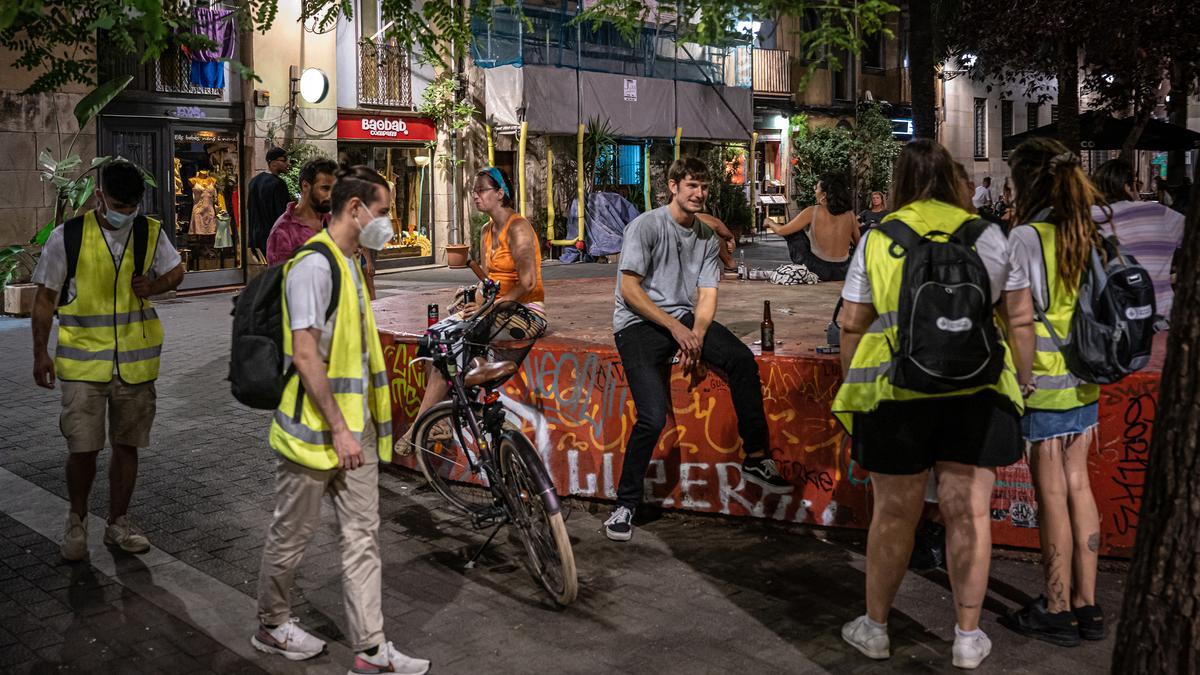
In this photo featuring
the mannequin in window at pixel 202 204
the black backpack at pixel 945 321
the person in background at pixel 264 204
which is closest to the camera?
the black backpack at pixel 945 321

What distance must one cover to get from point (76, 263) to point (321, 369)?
6.71 ft

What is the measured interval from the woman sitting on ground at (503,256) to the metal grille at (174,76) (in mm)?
15347

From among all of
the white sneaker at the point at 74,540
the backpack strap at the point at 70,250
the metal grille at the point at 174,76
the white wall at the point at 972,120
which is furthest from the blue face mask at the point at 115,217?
the white wall at the point at 972,120

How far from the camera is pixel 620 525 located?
5996 millimetres

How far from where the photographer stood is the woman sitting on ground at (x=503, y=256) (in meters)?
6.57

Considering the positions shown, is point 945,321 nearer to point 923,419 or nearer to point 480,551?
point 923,419

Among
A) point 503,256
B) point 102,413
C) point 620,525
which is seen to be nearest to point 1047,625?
point 620,525

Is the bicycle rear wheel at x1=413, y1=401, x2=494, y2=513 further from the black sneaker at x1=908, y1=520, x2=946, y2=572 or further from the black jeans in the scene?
the black sneaker at x1=908, y1=520, x2=946, y2=572

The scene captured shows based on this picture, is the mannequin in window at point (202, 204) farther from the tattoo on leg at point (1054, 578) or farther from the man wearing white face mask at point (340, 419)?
the tattoo on leg at point (1054, 578)

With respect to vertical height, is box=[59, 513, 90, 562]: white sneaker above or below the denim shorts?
below

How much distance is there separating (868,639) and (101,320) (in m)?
3.66

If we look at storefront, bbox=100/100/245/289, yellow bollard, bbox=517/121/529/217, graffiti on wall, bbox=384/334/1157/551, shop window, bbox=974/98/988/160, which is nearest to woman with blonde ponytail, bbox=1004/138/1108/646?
graffiti on wall, bbox=384/334/1157/551

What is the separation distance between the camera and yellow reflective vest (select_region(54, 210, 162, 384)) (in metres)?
5.61

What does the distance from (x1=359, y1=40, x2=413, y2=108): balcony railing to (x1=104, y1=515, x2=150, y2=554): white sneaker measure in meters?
19.4
